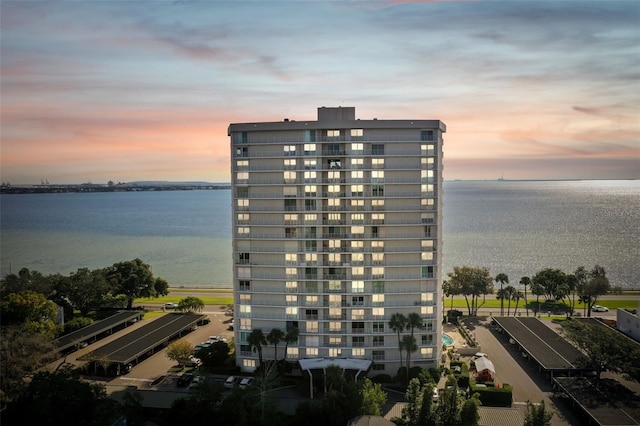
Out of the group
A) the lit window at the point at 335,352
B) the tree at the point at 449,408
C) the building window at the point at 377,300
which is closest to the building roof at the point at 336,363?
the lit window at the point at 335,352

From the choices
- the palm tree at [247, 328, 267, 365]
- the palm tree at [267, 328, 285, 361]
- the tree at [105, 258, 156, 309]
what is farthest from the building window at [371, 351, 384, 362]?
the tree at [105, 258, 156, 309]

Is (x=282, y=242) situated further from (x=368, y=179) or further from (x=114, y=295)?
(x=114, y=295)

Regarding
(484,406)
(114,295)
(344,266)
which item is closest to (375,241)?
(344,266)

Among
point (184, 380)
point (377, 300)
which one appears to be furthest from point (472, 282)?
point (184, 380)

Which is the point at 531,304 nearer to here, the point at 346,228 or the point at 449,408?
the point at 346,228

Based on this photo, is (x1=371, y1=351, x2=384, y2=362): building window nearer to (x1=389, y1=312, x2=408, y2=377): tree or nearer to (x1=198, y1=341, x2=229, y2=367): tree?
(x1=389, y1=312, x2=408, y2=377): tree

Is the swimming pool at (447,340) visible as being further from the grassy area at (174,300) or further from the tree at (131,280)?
the tree at (131,280)

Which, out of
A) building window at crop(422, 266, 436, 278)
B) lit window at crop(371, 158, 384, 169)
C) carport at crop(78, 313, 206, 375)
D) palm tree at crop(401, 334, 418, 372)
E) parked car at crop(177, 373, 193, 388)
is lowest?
parked car at crop(177, 373, 193, 388)
